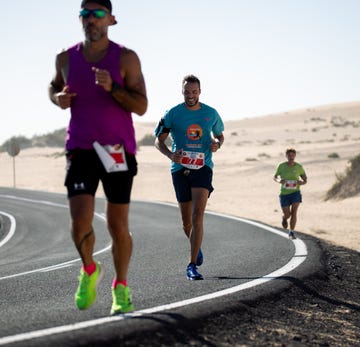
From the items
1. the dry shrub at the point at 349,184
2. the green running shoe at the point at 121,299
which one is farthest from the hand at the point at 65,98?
the dry shrub at the point at 349,184

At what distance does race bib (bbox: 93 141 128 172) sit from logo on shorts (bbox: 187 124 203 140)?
3.11 m

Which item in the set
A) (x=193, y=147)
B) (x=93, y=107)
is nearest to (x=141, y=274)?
(x=193, y=147)

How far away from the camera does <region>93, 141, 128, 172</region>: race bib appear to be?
5.04 m

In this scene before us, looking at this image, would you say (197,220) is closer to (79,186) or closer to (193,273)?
(193,273)

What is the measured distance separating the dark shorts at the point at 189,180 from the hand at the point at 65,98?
11.0 ft

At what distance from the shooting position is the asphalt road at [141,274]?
17.9 ft

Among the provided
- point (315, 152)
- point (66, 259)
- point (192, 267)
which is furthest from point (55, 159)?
point (192, 267)

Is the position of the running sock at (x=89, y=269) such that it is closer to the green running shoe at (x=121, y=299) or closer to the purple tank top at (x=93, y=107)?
the green running shoe at (x=121, y=299)

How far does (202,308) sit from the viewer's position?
6.23 meters

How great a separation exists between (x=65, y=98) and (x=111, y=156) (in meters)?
0.52

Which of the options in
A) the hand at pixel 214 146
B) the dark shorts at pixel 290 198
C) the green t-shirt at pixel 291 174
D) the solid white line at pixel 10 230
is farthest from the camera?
the solid white line at pixel 10 230

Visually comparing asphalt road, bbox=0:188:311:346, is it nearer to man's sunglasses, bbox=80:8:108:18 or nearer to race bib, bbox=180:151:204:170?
race bib, bbox=180:151:204:170

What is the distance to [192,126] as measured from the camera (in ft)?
26.8

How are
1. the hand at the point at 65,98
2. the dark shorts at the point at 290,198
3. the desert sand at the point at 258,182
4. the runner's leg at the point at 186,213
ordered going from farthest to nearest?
the desert sand at the point at 258,182
the dark shorts at the point at 290,198
the runner's leg at the point at 186,213
the hand at the point at 65,98
